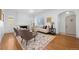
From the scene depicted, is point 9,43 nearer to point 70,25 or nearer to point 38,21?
point 38,21

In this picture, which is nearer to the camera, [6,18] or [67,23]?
[6,18]

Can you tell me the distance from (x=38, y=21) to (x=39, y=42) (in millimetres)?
451

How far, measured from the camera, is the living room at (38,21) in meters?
2.53

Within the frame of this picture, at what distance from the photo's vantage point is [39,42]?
8.46 feet

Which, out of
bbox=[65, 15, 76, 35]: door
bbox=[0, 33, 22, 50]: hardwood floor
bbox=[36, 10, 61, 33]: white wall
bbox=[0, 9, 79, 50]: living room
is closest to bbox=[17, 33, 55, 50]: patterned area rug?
bbox=[0, 9, 79, 50]: living room

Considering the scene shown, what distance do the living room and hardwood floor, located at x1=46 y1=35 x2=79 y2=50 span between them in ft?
0.16

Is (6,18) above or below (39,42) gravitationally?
above

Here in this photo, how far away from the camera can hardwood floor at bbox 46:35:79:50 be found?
2.53 m

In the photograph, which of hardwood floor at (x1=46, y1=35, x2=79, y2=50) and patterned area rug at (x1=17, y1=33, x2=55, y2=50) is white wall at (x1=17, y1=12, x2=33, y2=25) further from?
hardwood floor at (x1=46, y1=35, x2=79, y2=50)

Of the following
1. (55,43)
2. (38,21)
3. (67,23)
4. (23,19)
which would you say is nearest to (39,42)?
(55,43)

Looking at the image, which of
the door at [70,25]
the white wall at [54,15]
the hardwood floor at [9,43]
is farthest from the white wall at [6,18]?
the door at [70,25]
